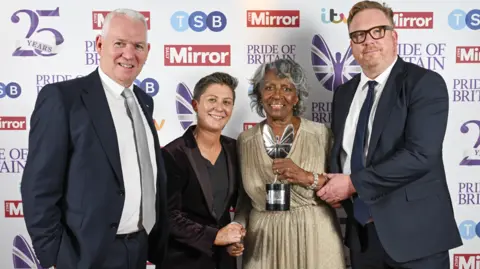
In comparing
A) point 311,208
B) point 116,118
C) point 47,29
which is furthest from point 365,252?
point 47,29

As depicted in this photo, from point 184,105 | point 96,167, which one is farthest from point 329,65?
point 96,167

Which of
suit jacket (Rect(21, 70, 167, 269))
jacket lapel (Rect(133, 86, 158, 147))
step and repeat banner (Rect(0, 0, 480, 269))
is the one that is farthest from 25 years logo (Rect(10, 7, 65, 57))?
suit jacket (Rect(21, 70, 167, 269))

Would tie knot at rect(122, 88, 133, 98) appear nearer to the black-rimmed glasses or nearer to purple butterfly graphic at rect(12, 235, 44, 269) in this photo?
the black-rimmed glasses

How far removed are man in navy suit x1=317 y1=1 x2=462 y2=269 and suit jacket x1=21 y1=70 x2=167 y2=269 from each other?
103cm

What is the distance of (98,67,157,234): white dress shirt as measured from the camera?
74.1 inches

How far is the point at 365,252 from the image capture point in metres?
2.30

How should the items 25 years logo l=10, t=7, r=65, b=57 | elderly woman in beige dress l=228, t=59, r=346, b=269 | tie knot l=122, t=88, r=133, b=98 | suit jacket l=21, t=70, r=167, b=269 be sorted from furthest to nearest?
25 years logo l=10, t=7, r=65, b=57
elderly woman in beige dress l=228, t=59, r=346, b=269
tie knot l=122, t=88, r=133, b=98
suit jacket l=21, t=70, r=167, b=269

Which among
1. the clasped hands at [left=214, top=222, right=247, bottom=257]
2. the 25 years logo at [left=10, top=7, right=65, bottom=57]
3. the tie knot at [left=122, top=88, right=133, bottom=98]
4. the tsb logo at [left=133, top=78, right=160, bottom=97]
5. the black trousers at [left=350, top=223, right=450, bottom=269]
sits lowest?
the black trousers at [left=350, top=223, right=450, bottom=269]

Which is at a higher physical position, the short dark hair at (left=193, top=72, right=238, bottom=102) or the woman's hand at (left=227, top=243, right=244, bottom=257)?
the short dark hair at (left=193, top=72, right=238, bottom=102)

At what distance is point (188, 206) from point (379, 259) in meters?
0.93

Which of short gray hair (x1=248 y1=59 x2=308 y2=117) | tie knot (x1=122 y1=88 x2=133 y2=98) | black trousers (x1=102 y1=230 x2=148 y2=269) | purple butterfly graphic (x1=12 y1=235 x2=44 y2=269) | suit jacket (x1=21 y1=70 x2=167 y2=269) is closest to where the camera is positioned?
suit jacket (x1=21 y1=70 x2=167 y2=269)

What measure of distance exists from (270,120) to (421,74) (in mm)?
746

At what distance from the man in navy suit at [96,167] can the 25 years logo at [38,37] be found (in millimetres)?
1225

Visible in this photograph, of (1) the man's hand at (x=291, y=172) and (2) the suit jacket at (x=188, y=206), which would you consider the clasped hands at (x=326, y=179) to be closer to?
(1) the man's hand at (x=291, y=172)
